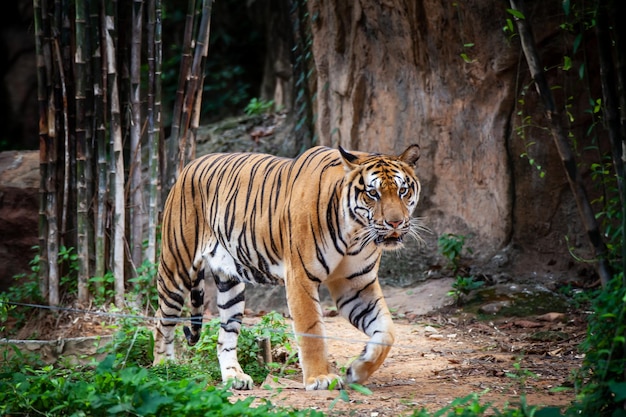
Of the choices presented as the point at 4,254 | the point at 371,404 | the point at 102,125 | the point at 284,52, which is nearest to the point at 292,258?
the point at 371,404

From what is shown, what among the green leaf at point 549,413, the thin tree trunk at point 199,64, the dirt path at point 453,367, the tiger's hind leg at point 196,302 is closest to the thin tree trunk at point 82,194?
the thin tree trunk at point 199,64

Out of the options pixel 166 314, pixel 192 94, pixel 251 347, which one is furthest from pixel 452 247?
pixel 166 314

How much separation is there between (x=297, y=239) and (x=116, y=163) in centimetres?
254

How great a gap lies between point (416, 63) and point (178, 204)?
3061 mm

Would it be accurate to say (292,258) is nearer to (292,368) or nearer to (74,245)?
(292,368)

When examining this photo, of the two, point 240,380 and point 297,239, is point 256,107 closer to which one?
point 297,239

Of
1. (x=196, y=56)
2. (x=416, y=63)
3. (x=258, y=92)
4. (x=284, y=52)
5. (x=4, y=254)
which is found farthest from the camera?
(x=258, y=92)

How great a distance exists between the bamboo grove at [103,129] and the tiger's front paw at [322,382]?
104 inches

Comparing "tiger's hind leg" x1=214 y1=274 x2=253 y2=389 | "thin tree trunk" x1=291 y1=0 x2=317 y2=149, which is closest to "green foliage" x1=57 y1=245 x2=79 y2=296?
"tiger's hind leg" x1=214 y1=274 x2=253 y2=389

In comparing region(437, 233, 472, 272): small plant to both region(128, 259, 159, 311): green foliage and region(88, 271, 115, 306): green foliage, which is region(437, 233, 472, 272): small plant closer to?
region(128, 259, 159, 311): green foliage

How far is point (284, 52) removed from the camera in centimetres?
1179

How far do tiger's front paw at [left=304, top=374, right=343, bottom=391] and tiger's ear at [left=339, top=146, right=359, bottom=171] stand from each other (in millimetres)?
1187

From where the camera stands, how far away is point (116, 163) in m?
6.95

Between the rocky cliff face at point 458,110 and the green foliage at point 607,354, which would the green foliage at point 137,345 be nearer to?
the rocky cliff face at point 458,110
